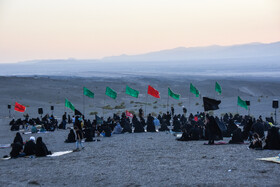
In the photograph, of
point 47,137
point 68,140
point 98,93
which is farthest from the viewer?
point 98,93

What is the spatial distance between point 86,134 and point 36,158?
513cm

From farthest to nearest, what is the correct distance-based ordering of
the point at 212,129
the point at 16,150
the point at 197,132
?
the point at 197,132 → the point at 212,129 → the point at 16,150

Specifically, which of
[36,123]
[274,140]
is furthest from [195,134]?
A: [36,123]

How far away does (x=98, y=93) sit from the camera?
58719 mm

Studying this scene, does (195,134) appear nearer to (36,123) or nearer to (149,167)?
(149,167)

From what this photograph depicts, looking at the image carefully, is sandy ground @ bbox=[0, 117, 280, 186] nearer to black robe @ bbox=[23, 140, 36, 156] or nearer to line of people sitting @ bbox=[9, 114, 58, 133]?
black robe @ bbox=[23, 140, 36, 156]

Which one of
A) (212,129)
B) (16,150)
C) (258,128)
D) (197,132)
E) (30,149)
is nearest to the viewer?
(16,150)

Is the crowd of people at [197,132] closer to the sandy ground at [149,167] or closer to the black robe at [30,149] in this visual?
the black robe at [30,149]

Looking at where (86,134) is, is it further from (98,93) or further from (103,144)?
(98,93)

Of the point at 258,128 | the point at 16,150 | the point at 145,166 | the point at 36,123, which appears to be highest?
the point at 258,128

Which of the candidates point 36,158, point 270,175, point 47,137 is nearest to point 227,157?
point 270,175

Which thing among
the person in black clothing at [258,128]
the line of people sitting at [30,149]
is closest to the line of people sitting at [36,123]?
the line of people sitting at [30,149]

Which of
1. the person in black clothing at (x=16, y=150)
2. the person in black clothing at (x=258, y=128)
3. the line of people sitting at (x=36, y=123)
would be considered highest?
the person in black clothing at (x=258, y=128)

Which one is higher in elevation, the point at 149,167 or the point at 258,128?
the point at 258,128
